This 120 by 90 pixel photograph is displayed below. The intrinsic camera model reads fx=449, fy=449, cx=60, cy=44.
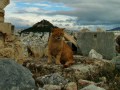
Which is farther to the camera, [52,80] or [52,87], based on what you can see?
[52,80]

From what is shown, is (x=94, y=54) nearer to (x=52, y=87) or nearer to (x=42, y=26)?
(x=42, y=26)

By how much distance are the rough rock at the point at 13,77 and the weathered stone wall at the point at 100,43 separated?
29.0 ft

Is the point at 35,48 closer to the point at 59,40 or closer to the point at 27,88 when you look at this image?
the point at 59,40

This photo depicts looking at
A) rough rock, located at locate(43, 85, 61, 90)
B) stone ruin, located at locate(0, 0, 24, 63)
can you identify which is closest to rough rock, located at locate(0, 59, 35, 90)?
rough rock, located at locate(43, 85, 61, 90)

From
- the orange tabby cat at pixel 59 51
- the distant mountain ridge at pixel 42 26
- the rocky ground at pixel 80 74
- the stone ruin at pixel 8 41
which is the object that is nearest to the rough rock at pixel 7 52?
the stone ruin at pixel 8 41

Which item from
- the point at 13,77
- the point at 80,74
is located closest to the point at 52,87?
the point at 13,77

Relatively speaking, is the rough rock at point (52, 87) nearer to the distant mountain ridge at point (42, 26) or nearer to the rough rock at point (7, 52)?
the rough rock at point (7, 52)

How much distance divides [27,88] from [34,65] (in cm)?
479

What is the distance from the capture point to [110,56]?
17609 millimetres

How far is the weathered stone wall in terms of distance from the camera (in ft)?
57.9

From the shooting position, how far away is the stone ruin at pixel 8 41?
1099cm

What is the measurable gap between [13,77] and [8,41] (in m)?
2.49

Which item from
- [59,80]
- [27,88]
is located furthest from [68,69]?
[27,88]

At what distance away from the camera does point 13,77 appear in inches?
348
